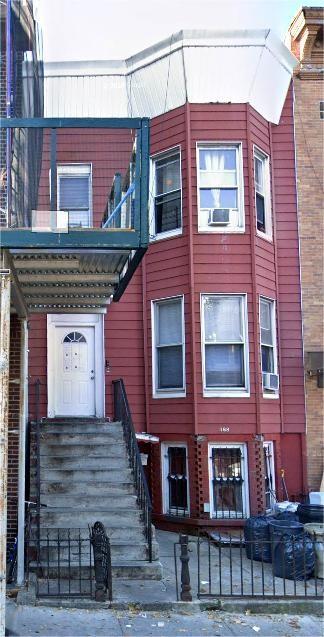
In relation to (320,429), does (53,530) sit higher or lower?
lower

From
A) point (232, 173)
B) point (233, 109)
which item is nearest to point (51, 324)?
point (232, 173)

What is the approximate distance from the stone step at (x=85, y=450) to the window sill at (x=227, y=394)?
2.02 meters

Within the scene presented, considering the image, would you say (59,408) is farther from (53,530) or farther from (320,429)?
(320,429)

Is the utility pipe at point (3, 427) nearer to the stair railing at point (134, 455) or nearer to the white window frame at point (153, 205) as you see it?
the stair railing at point (134, 455)

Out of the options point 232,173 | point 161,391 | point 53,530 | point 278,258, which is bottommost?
point 53,530

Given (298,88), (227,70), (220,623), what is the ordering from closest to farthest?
(220,623) → (227,70) → (298,88)

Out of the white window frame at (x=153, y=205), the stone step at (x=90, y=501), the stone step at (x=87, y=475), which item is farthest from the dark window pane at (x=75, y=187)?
the stone step at (x=90, y=501)

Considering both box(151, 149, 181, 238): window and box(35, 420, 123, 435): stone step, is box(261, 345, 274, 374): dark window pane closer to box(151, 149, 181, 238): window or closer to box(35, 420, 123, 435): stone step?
box(151, 149, 181, 238): window

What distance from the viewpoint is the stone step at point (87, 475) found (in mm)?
9633

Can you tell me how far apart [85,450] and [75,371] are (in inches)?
95.7

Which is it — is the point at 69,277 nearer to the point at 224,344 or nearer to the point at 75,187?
the point at 224,344

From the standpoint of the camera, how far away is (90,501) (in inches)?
363

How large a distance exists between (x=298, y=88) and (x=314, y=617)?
31.9ft

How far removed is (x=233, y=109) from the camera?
12148 mm
